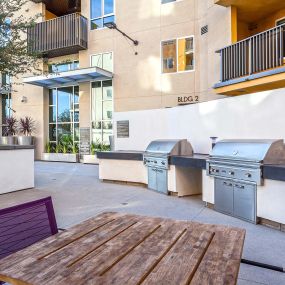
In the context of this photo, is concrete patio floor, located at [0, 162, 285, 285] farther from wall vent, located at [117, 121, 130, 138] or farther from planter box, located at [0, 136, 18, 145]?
planter box, located at [0, 136, 18, 145]

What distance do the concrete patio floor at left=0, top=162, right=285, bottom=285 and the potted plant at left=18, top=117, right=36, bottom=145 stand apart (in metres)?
7.61

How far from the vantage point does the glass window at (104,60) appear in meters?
14.5

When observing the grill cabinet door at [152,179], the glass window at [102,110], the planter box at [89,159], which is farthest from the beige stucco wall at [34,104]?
the grill cabinet door at [152,179]

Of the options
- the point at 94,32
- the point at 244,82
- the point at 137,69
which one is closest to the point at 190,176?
the point at 244,82

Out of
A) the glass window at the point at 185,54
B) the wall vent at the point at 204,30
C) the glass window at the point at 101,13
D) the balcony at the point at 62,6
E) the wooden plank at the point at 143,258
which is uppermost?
the balcony at the point at 62,6

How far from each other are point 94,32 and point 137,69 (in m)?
3.60

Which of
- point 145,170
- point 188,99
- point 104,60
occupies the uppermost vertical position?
point 104,60

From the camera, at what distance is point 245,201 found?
4.85 m

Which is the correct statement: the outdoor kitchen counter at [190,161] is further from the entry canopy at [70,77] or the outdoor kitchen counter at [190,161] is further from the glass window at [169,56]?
the entry canopy at [70,77]

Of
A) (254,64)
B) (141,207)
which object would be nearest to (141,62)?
(254,64)

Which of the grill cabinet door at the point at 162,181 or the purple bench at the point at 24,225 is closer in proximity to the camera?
the purple bench at the point at 24,225

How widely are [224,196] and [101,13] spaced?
13011 mm

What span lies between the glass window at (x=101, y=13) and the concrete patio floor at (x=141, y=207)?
9.26 metres

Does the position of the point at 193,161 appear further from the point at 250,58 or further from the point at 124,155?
the point at 250,58
